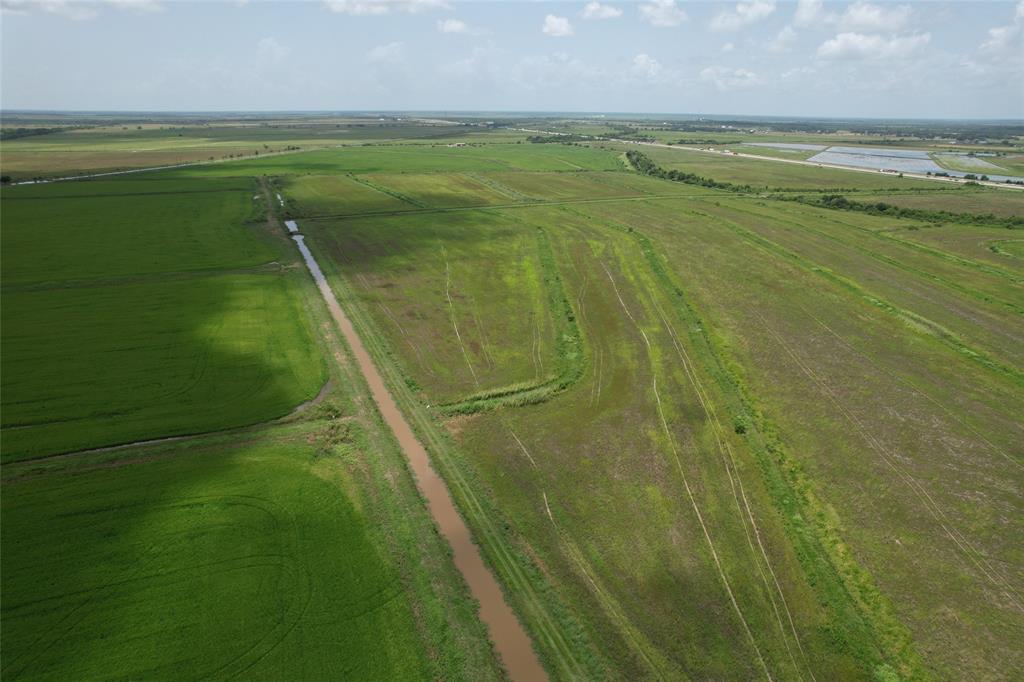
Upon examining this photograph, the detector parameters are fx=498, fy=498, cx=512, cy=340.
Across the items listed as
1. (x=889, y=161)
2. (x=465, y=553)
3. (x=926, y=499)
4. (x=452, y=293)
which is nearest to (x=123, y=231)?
(x=452, y=293)

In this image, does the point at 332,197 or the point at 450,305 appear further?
the point at 332,197

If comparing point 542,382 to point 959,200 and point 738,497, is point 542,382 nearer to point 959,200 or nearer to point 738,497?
point 738,497

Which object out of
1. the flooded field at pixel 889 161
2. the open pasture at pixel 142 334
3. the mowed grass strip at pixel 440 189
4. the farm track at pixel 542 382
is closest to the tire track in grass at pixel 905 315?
the farm track at pixel 542 382

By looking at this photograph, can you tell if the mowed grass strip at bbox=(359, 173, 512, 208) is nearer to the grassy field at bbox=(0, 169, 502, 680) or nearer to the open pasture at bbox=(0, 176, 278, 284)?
the open pasture at bbox=(0, 176, 278, 284)

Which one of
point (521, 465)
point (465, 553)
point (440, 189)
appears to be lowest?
point (465, 553)

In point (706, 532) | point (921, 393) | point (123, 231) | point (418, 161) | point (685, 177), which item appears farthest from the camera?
point (418, 161)

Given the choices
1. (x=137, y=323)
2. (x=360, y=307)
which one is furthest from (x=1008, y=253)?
(x=137, y=323)
